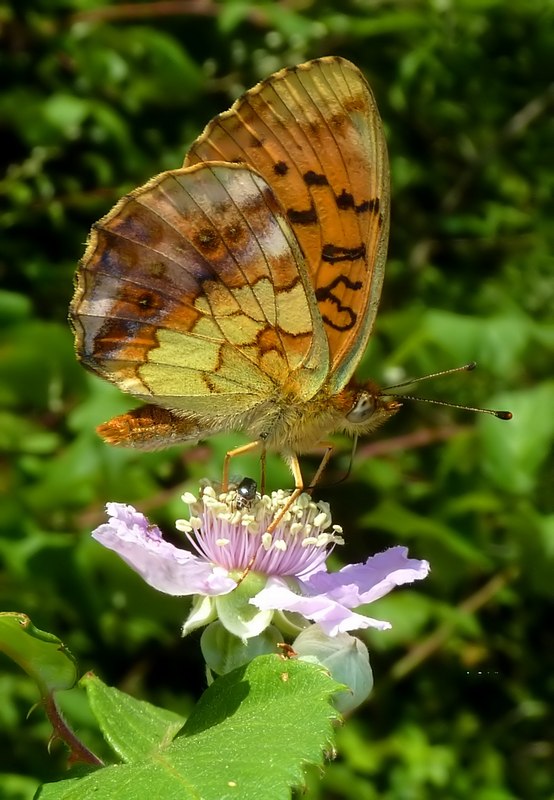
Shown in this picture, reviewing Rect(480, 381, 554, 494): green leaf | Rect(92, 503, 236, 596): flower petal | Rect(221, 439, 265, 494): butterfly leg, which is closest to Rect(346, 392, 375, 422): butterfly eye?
Rect(221, 439, 265, 494): butterfly leg

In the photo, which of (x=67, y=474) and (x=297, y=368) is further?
(x=67, y=474)

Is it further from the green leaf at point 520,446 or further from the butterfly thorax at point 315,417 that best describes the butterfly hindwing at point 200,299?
the green leaf at point 520,446

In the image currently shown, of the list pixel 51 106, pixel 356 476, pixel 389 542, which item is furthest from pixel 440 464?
pixel 51 106

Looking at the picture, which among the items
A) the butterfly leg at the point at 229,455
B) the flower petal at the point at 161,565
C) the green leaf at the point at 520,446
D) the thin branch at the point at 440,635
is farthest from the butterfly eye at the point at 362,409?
Answer: the thin branch at the point at 440,635

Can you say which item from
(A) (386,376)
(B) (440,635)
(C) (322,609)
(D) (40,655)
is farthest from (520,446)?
(D) (40,655)

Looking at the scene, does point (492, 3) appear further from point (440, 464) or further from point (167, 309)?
point (167, 309)

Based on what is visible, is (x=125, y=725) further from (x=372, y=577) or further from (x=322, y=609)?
(x=372, y=577)
